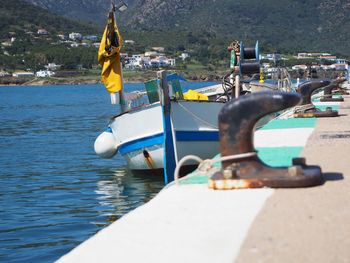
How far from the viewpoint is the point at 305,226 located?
4.73 metres

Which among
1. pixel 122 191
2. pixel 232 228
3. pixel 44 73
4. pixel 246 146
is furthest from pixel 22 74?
pixel 232 228

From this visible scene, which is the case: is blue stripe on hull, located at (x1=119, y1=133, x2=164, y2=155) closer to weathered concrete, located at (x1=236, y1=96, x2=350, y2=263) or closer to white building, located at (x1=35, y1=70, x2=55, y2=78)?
weathered concrete, located at (x1=236, y1=96, x2=350, y2=263)

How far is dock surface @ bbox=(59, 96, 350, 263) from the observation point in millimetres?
4215

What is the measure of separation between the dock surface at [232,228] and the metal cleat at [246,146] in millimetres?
111

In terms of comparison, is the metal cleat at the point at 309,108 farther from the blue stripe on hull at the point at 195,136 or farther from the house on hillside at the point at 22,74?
the house on hillside at the point at 22,74

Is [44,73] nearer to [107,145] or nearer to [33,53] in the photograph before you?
[33,53]

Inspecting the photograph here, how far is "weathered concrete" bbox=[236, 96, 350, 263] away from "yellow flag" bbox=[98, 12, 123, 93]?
9.53m

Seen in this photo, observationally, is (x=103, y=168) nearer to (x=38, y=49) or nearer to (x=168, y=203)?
(x=168, y=203)

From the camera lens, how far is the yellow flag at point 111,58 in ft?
51.9

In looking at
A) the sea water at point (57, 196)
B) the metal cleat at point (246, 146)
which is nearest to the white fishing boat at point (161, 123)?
the sea water at point (57, 196)

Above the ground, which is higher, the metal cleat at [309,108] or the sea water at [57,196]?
the metal cleat at [309,108]

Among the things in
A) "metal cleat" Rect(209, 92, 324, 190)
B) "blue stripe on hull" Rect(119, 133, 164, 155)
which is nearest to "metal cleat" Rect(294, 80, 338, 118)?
"blue stripe on hull" Rect(119, 133, 164, 155)

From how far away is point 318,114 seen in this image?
13.2 meters

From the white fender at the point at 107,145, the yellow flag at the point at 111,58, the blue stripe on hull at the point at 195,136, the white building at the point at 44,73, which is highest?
the yellow flag at the point at 111,58
